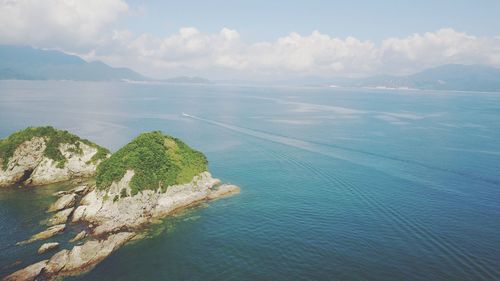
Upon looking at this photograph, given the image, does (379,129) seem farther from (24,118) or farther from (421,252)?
(24,118)

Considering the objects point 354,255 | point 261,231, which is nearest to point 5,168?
point 261,231

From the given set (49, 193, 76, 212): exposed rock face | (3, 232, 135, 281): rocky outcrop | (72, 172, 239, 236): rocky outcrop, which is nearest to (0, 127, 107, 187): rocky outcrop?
(49, 193, 76, 212): exposed rock face

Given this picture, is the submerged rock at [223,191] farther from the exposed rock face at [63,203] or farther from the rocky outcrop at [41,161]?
the rocky outcrop at [41,161]

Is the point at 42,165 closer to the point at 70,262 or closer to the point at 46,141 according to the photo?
the point at 46,141

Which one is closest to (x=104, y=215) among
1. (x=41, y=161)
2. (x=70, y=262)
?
(x=70, y=262)

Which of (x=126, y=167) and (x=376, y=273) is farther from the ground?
(x=126, y=167)

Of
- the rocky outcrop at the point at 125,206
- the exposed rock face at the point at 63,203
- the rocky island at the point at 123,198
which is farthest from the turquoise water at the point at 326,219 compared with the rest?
the rocky outcrop at the point at 125,206

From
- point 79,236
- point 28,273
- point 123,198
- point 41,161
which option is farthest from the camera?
point 41,161
